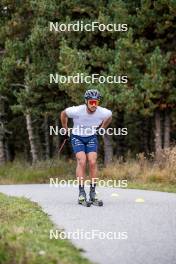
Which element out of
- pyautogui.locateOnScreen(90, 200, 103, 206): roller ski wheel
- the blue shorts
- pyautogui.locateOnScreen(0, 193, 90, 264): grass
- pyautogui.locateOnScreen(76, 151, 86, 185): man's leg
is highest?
the blue shorts

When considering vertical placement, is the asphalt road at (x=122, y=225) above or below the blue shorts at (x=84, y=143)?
below

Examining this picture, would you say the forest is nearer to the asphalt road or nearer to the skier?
the asphalt road

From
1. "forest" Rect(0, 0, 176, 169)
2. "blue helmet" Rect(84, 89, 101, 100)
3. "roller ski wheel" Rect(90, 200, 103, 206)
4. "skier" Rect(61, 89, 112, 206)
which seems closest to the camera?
"blue helmet" Rect(84, 89, 101, 100)

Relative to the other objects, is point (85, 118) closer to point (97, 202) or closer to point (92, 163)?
point (92, 163)

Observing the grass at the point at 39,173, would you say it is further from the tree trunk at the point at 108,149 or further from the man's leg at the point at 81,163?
the man's leg at the point at 81,163

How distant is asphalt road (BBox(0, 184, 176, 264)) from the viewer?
6973 millimetres

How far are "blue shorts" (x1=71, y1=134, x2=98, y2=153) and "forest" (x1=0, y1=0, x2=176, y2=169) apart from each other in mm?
8347

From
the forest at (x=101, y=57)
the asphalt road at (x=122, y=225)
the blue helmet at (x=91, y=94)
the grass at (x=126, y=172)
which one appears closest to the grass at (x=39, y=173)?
the grass at (x=126, y=172)

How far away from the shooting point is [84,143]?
11.4 meters

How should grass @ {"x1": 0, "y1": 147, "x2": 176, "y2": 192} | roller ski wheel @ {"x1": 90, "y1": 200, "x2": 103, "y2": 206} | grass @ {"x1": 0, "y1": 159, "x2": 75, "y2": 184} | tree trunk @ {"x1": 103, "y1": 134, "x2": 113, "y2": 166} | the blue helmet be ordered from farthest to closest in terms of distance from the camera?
1. tree trunk @ {"x1": 103, "y1": 134, "x2": 113, "y2": 166}
2. grass @ {"x1": 0, "y1": 159, "x2": 75, "y2": 184}
3. grass @ {"x1": 0, "y1": 147, "x2": 176, "y2": 192}
4. roller ski wheel @ {"x1": 90, "y1": 200, "x2": 103, "y2": 206}
5. the blue helmet

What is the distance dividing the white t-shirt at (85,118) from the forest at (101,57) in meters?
8.53

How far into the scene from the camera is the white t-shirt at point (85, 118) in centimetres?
1108

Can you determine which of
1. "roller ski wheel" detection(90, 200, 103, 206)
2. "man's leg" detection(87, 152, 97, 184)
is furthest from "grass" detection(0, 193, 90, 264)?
"man's leg" detection(87, 152, 97, 184)

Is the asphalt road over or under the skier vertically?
under
